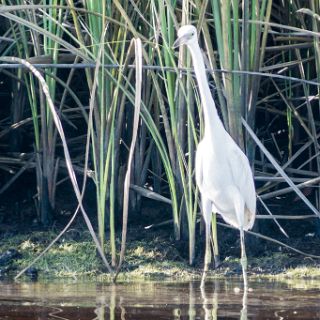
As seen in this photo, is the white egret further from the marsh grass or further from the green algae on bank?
the green algae on bank

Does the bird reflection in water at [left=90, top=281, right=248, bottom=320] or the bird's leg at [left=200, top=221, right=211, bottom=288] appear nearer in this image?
the bird reflection in water at [left=90, top=281, right=248, bottom=320]

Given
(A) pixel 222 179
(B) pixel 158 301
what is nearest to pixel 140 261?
(A) pixel 222 179

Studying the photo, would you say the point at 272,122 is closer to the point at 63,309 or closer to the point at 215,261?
the point at 215,261

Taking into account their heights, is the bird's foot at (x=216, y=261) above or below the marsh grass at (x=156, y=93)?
below

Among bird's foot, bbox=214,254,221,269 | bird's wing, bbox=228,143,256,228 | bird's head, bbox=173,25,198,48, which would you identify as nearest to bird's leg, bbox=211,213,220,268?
bird's foot, bbox=214,254,221,269

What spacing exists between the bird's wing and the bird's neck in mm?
219

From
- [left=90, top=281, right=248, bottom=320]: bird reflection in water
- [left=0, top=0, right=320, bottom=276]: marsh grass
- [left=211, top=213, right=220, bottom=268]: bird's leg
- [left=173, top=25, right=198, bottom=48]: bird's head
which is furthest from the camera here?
[left=211, top=213, right=220, bottom=268]: bird's leg

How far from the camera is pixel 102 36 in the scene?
646 cm

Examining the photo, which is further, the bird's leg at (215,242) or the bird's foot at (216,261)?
the bird's foot at (216,261)

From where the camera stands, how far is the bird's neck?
20.4ft

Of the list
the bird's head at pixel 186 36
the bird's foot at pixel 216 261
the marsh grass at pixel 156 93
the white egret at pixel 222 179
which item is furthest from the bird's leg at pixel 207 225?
the bird's head at pixel 186 36

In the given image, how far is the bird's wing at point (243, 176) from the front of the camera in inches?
262

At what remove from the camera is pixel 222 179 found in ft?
22.5

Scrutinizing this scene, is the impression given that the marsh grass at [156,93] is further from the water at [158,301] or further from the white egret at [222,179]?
the water at [158,301]
